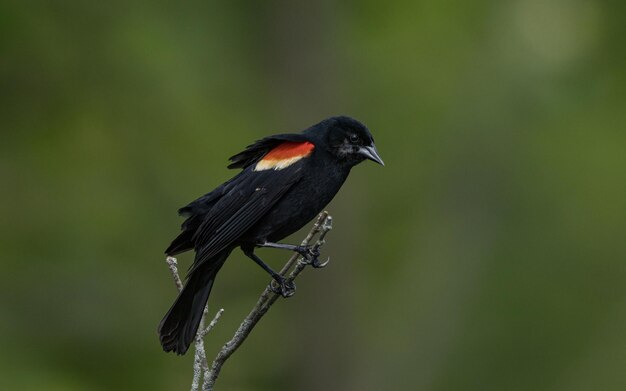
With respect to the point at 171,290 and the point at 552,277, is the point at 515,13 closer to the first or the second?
the point at 552,277

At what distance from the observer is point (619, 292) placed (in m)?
12.3

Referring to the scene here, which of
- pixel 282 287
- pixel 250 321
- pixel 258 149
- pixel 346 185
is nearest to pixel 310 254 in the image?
pixel 282 287

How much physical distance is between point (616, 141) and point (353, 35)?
3242mm

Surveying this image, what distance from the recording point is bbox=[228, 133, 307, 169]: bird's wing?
4.29 metres

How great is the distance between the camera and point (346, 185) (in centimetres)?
1092

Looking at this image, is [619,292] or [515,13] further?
[619,292]

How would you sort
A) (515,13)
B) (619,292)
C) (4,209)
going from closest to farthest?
(4,209), (515,13), (619,292)

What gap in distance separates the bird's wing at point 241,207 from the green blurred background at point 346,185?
5.17 m

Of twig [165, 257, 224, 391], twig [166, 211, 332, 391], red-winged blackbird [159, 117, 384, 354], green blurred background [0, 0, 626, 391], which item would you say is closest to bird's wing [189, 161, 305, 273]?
red-winged blackbird [159, 117, 384, 354]

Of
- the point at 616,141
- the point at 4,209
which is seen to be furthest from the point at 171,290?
the point at 616,141

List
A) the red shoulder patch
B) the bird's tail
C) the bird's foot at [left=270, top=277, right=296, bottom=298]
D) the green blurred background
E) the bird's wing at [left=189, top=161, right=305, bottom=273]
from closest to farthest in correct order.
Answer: the bird's foot at [left=270, top=277, right=296, bottom=298] → the bird's wing at [left=189, top=161, right=305, bottom=273] → the bird's tail → the red shoulder patch → the green blurred background

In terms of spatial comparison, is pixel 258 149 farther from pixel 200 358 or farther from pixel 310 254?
pixel 200 358

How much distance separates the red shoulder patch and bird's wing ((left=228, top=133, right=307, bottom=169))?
0.03 meters

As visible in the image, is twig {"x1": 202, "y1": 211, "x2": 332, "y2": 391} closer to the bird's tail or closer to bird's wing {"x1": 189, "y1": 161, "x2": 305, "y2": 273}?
bird's wing {"x1": 189, "y1": 161, "x2": 305, "y2": 273}
